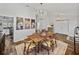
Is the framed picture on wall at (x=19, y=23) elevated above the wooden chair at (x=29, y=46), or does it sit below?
above

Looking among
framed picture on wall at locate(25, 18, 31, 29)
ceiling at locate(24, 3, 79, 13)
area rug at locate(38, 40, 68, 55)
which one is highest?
ceiling at locate(24, 3, 79, 13)

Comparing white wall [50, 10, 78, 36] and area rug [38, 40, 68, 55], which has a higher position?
white wall [50, 10, 78, 36]

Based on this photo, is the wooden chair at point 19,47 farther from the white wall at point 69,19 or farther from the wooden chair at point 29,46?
the white wall at point 69,19

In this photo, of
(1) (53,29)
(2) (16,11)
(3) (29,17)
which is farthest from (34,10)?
(1) (53,29)

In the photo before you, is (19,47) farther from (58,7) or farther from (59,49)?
(58,7)

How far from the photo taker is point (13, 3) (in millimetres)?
1781

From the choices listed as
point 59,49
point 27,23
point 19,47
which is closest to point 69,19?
point 59,49

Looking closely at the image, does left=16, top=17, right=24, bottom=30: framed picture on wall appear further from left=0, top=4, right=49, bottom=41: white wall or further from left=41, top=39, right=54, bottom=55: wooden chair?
left=41, top=39, right=54, bottom=55: wooden chair

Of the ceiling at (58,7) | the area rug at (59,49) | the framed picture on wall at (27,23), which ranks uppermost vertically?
the ceiling at (58,7)

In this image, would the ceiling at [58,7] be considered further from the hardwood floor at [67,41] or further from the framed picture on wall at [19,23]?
the hardwood floor at [67,41]

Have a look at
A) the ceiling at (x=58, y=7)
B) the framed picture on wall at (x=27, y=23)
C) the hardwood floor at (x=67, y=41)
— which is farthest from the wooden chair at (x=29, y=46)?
the ceiling at (x=58, y=7)

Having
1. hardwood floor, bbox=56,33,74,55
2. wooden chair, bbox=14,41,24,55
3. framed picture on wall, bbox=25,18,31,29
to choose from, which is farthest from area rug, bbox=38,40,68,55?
framed picture on wall, bbox=25,18,31,29

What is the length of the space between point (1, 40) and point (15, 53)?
23 cm

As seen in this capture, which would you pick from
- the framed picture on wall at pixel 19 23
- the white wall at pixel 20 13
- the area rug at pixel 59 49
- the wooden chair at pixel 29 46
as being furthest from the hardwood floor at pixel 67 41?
the framed picture on wall at pixel 19 23
